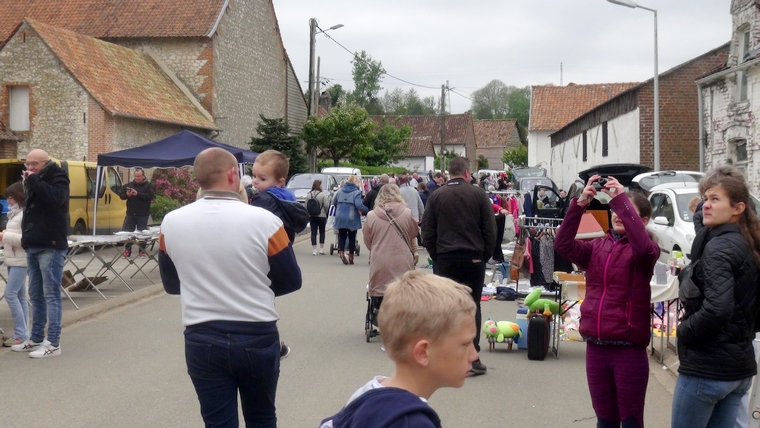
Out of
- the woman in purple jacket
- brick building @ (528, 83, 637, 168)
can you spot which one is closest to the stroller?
the woman in purple jacket

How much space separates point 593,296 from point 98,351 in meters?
5.90

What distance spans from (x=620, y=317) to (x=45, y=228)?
573 cm

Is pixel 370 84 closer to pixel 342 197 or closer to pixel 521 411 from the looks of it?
pixel 342 197

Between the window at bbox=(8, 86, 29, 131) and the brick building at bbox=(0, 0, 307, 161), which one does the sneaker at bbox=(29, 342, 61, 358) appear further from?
the window at bbox=(8, 86, 29, 131)

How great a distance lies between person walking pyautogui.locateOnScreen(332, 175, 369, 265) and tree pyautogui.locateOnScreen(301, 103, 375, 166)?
26075 millimetres

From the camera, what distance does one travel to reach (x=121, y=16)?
3688 centimetres

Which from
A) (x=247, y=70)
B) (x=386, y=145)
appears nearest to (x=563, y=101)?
(x=386, y=145)

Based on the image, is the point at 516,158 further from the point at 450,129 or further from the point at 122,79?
the point at 122,79

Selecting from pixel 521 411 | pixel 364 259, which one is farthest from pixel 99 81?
pixel 521 411

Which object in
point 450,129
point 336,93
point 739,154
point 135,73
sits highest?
point 336,93

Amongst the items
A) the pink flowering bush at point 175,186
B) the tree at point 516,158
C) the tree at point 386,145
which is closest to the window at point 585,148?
the tree at point 386,145

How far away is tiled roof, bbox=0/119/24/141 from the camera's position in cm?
2984

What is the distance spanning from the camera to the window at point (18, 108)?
3005 cm

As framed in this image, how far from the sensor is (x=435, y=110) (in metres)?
122
